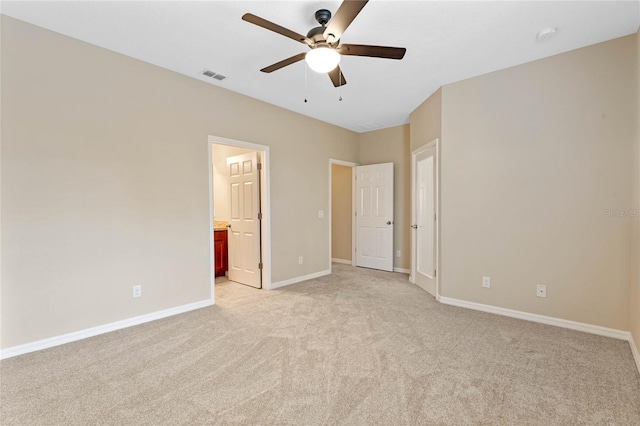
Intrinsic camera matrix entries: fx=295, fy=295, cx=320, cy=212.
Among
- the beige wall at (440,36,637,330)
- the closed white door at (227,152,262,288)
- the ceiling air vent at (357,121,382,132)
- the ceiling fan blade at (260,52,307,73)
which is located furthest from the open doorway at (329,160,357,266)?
the ceiling fan blade at (260,52,307,73)

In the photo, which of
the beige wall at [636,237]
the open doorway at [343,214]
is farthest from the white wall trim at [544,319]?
the open doorway at [343,214]

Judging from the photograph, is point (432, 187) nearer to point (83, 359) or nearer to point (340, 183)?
point (340, 183)

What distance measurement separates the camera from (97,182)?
2.85 m

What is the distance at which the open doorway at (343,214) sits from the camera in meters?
6.24

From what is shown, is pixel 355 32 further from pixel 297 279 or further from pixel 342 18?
pixel 297 279

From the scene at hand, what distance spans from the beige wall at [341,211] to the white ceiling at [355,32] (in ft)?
9.36

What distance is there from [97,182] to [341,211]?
14.6 feet

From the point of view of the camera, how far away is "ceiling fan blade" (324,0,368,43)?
1732mm

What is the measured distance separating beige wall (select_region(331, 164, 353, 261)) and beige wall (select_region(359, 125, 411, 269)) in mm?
908

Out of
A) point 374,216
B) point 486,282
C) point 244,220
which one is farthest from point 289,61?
point 374,216

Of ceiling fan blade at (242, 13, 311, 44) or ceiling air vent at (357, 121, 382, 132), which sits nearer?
ceiling fan blade at (242, 13, 311, 44)

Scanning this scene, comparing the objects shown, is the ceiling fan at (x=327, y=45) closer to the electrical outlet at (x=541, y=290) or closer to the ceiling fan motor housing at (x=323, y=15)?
the ceiling fan motor housing at (x=323, y=15)

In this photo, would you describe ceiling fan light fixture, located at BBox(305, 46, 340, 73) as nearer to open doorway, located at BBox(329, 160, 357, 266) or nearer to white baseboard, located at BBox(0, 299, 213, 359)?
white baseboard, located at BBox(0, 299, 213, 359)

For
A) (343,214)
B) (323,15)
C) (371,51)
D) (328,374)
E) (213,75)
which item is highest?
(213,75)
